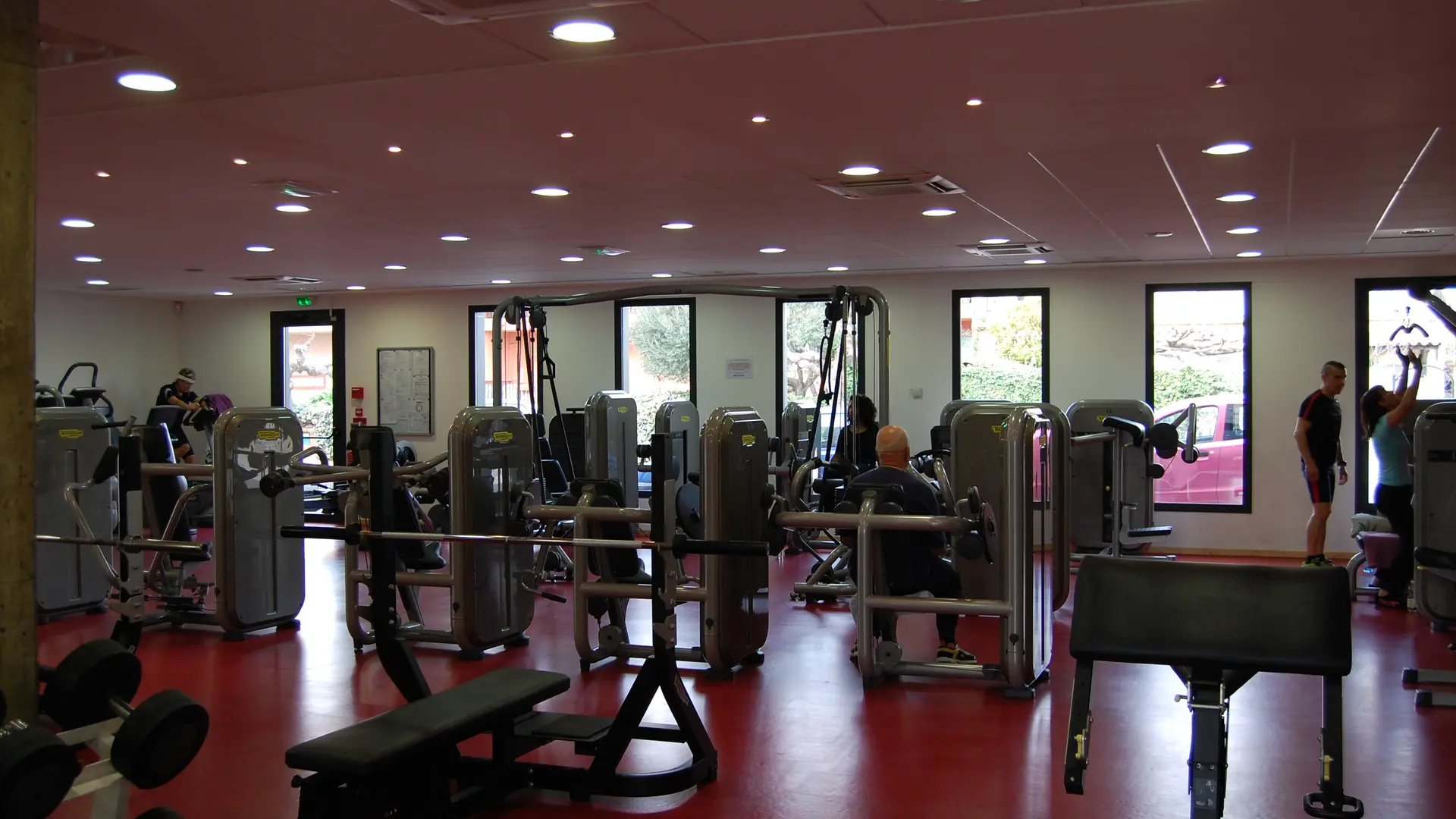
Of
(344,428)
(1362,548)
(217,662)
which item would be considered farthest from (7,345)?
(344,428)

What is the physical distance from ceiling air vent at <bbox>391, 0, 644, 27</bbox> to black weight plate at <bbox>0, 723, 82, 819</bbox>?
2.07 metres

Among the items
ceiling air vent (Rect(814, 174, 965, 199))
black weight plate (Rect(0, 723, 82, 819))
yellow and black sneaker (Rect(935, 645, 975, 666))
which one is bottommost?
yellow and black sneaker (Rect(935, 645, 975, 666))

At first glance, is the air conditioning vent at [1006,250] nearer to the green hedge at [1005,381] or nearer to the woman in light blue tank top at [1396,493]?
the green hedge at [1005,381]

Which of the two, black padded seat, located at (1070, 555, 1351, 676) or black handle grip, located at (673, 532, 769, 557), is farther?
black handle grip, located at (673, 532, 769, 557)

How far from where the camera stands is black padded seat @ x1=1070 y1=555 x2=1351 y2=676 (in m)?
2.68

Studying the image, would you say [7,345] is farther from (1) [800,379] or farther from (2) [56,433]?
(1) [800,379]

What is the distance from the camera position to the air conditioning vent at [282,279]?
11438mm

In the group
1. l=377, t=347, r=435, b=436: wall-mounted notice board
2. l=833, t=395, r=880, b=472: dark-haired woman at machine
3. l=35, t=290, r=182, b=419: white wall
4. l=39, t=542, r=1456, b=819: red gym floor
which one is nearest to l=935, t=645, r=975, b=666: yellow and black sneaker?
l=39, t=542, r=1456, b=819: red gym floor

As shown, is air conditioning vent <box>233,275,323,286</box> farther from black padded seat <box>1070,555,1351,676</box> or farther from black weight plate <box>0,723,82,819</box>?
black padded seat <box>1070,555,1351,676</box>

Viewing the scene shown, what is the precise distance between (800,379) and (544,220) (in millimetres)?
4924

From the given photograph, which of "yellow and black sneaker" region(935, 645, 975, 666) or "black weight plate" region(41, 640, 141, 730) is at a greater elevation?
"black weight plate" region(41, 640, 141, 730)

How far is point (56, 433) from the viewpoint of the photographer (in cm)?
701

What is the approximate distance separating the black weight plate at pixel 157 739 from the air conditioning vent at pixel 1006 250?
7.23 m

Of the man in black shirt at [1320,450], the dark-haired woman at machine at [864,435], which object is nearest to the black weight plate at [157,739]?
the dark-haired woman at machine at [864,435]
